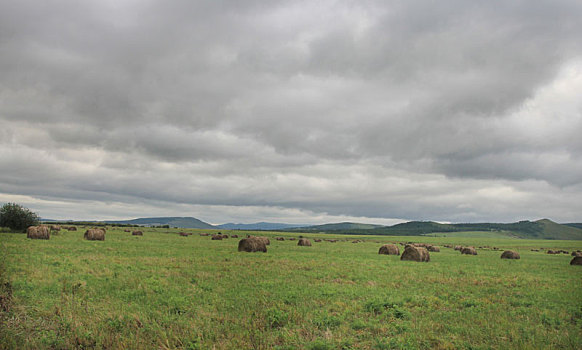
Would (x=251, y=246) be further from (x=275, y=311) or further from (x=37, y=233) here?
(x=37, y=233)

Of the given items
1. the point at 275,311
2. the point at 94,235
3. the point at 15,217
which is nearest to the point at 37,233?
the point at 94,235

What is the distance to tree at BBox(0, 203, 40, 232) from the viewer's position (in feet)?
153

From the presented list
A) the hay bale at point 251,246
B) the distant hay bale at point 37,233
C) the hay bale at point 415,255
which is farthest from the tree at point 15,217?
the hay bale at point 415,255

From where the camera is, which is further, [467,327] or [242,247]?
[242,247]

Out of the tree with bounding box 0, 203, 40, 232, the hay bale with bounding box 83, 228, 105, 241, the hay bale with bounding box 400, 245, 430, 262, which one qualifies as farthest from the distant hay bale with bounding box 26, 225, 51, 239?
the hay bale with bounding box 400, 245, 430, 262

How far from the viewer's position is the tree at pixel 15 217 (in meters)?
46.5

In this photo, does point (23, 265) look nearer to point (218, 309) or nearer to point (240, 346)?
point (218, 309)

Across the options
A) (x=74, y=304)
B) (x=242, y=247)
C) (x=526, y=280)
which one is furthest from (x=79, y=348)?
(x=242, y=247)

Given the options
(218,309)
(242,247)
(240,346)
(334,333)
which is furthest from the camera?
(242,247)

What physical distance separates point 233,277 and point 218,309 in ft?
18.6

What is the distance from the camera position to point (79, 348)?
787cm

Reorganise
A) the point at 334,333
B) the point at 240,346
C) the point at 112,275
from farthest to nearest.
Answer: the point at 112,275
the point at 334,333
the point at 240,346

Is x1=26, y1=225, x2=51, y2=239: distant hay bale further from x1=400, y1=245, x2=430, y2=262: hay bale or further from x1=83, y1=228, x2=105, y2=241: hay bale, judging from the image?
x1=400, y1=245, x2=430, y2=262: hay bale

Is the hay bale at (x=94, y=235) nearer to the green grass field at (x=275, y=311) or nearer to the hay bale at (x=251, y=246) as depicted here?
→ the hay bale at (x=251, y=246)
